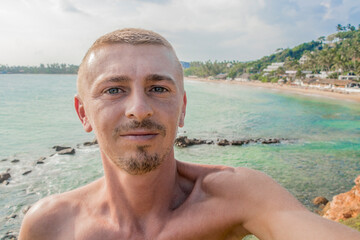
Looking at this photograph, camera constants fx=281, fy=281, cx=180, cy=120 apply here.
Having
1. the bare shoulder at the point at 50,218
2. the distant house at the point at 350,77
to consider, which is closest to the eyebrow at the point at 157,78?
the bare shoulder at the point at 50,218

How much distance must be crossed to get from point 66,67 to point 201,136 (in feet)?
587

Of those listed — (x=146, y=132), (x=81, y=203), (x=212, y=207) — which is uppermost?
(x=146, y=132)

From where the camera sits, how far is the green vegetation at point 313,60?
7014cm

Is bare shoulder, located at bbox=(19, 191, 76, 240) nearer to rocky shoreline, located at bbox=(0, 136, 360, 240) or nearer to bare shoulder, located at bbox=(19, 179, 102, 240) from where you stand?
bare shoulder, located at bbox=(19, 179, 102, 240)

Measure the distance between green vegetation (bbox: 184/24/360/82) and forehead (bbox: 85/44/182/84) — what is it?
69508mm

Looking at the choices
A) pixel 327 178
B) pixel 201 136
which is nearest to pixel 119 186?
pixel 327 178

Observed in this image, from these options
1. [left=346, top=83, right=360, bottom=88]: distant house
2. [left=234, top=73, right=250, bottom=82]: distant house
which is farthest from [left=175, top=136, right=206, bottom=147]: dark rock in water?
[left=234, top=73, right=250, bottom=82]: distant house

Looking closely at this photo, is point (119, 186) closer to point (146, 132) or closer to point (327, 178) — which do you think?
point (146, 132)

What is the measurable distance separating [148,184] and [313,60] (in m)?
92.5

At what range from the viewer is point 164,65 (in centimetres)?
178

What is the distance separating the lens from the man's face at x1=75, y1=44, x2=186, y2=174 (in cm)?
163

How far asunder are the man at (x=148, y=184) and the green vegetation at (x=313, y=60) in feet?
228

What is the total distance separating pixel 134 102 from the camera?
164 centimetres

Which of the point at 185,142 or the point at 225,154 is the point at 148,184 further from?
the point at 185,142
